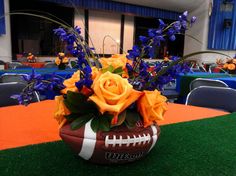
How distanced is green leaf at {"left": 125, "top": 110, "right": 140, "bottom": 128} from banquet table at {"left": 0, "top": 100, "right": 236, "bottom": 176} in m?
0.12

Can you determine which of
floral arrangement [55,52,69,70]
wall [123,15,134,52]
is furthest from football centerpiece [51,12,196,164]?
wall [123,15,134,52]

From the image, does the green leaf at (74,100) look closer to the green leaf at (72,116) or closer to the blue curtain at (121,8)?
the green leaf at (72,116)

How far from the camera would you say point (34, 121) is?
1.03 metres

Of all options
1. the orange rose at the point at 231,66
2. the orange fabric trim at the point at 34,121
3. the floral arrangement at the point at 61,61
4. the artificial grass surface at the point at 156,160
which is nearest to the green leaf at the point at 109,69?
the artificial grass surface at the point at 156,160

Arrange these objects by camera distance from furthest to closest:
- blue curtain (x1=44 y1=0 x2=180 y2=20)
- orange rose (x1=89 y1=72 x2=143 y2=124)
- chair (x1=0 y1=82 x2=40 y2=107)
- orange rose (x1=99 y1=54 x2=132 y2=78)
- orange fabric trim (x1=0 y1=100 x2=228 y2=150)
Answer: blue curtain (x1=44 y1=0 x2=180 y2=20), chair (x1=0 y1=82 x2=40 y2=107), orange fabric trim (x1=0 y1=100 x2=228 y2=150), orange rose (x1=99 y1=54 x2=132 y2=78), orange rose (x1=89 y1=72 x2=143 y2=124)

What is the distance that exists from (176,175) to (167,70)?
25cm

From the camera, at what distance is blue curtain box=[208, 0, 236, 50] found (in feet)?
28.5

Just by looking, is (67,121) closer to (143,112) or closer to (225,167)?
(143,112)

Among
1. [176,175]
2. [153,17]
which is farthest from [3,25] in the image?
[176,175]

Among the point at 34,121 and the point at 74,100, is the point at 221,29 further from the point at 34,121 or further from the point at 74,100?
the point at 74,100

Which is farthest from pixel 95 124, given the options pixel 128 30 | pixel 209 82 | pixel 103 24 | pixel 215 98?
pixel 128 30

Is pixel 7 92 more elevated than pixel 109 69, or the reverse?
pixel 109 69

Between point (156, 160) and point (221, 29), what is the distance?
30.4 ft

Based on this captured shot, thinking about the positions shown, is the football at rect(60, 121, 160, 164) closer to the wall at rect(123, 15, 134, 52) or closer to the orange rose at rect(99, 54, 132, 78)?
the orange rose at rect(99, 54, 132, 78)
